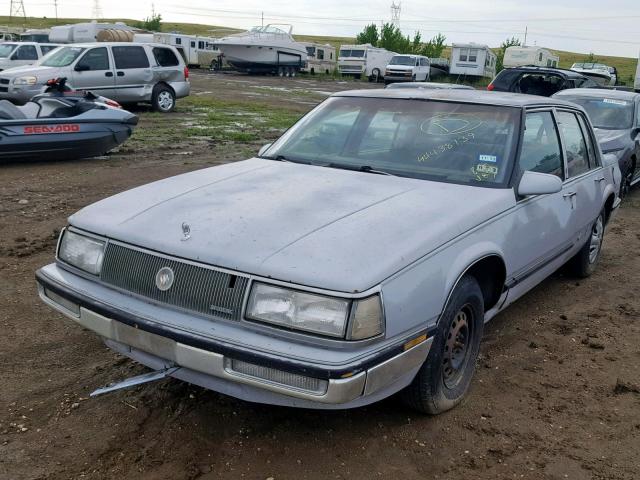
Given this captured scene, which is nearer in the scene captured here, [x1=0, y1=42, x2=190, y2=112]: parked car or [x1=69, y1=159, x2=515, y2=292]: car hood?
[x1=69, y1=159, x2=515, y2=292]: car hood

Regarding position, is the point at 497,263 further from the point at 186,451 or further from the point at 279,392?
the point at 186,451

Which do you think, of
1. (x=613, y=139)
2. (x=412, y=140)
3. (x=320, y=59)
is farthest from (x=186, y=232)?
(x=320, y=59)

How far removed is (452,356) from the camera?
3316mm

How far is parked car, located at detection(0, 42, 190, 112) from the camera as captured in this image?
14344 millimetres

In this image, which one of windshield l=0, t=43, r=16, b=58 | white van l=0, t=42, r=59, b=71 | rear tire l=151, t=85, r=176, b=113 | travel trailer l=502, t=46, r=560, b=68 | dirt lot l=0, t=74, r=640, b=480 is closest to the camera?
dirt lot l=0, t=74, r=640, b=480

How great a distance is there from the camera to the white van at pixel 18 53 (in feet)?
63.9

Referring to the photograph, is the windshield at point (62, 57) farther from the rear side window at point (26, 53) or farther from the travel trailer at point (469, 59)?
the travel trailer at point (469, 59)

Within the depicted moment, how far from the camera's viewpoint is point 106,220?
315 cm

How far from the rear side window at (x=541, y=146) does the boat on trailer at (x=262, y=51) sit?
3711cm

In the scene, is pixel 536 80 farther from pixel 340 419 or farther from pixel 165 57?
pixel 340 419

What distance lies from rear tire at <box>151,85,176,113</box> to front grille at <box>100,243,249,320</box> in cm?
1451

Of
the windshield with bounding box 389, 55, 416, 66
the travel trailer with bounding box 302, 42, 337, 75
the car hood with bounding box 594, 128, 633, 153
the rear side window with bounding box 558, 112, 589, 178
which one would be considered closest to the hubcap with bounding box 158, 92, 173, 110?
the car hood with bounding box 594, 128, 633, 153

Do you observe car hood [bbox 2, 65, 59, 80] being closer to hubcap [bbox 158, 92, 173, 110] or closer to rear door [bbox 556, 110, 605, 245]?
hubcap [bbox 158, 92, 173, 110]

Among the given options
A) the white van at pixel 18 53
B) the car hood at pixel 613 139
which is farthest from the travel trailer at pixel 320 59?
the car hood at pixel 613 139
